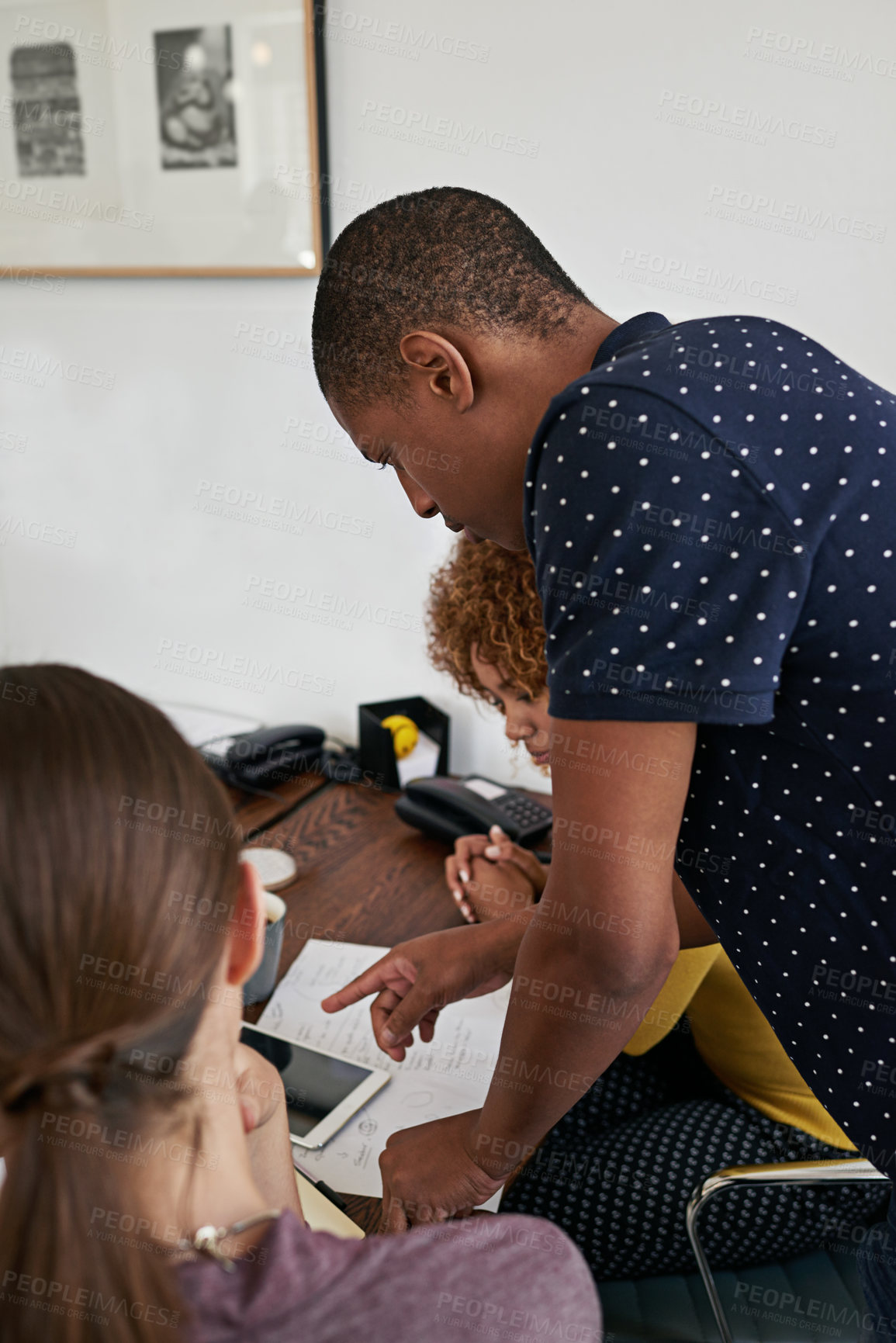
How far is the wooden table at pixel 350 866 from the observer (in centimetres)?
143

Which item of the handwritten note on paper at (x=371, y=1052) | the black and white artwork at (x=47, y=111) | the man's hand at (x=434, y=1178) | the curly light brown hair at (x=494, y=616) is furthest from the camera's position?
the black and white artwork at (x=47, y=111)

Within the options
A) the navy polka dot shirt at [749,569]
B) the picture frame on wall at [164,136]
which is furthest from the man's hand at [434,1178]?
the picture frame on wall at [164,136]

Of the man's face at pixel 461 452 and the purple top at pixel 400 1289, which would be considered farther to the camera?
the man's face at pixel 461 452

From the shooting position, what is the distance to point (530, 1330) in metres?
0.55

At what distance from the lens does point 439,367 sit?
848 millimetres

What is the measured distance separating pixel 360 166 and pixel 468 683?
928 millimetres

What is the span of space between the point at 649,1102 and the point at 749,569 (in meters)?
1.00

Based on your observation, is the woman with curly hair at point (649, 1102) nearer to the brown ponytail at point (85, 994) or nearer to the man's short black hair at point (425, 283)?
the man's short black hair at point (425, 283)

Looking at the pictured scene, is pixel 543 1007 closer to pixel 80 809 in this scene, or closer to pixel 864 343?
pixel 80 809

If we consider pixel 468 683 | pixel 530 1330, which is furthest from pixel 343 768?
pixel 530 1330

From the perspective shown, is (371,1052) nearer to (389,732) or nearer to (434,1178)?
(434,1178)

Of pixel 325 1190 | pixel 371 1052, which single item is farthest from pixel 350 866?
pixel 325 1190

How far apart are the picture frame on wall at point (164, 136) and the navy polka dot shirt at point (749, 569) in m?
1.22

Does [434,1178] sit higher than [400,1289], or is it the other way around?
[400,1289]
